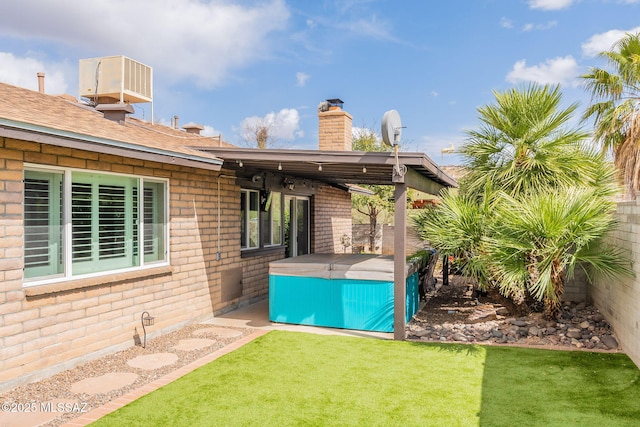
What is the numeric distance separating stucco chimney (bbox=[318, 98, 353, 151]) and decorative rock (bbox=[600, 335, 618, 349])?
746 cm

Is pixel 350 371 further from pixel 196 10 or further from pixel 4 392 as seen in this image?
pixel 196 10

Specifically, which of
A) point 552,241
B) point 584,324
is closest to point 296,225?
point 552,241

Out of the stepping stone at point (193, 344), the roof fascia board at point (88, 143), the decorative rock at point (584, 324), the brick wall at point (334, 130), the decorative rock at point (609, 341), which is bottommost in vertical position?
the stepping stone at point (193, 344)

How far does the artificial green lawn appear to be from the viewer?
15.0 ft

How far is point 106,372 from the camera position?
590 centimetres

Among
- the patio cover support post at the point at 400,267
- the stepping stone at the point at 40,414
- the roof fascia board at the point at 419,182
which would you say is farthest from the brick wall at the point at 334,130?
the stepping stone at the point at 40,414

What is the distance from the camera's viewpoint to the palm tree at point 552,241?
695 cm

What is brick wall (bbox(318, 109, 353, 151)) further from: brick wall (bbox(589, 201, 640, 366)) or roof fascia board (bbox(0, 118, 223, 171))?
brick wall (bbox(589, 201, 640, 366))

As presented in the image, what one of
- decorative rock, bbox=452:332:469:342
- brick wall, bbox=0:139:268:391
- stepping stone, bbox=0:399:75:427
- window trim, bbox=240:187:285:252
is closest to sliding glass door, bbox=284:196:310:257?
window trim, bbox=240:187:285:252

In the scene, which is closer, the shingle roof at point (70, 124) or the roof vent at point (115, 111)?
the shingle roof at point (70, 124)

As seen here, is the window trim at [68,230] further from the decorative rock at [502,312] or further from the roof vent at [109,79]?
the decorative rock at [502,312]

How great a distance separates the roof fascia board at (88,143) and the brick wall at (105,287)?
1.52 feet

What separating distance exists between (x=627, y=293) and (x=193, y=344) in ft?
20.9

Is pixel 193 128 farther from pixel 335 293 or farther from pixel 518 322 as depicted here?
pixel 518 322
